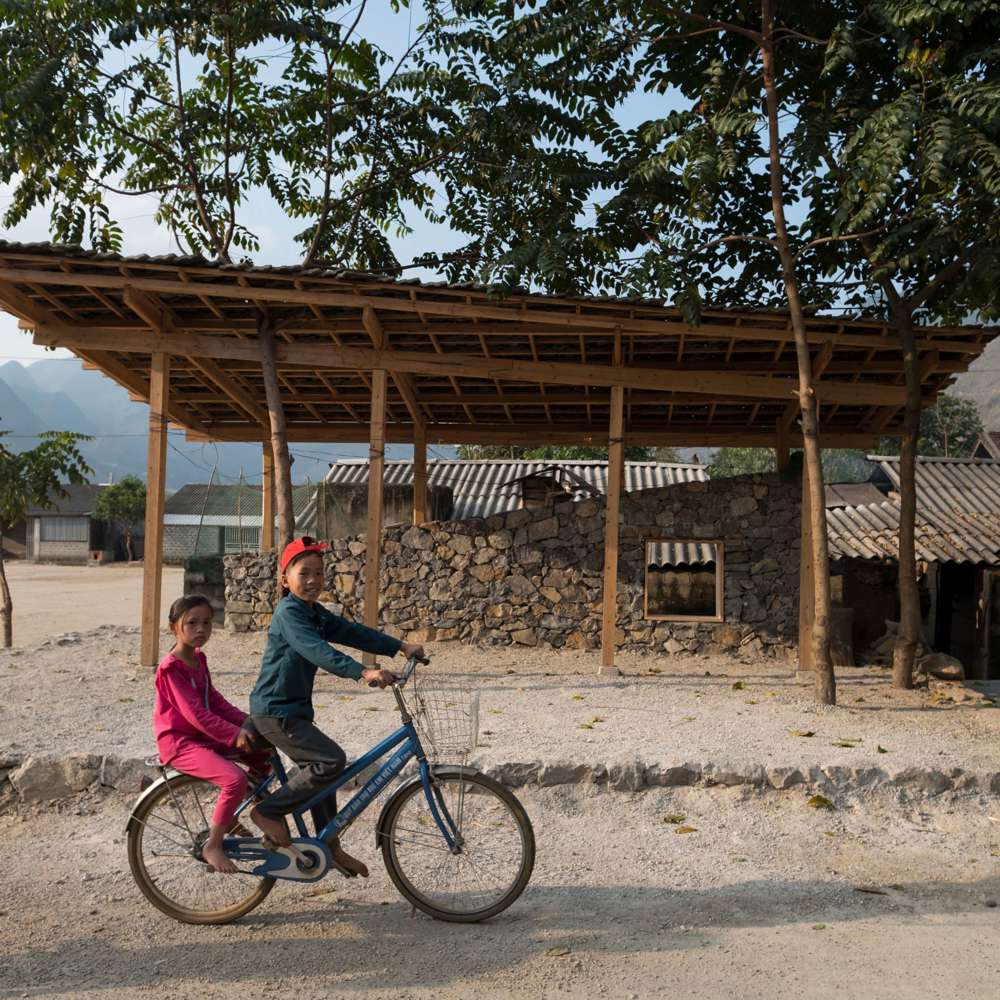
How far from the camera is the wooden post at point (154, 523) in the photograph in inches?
372

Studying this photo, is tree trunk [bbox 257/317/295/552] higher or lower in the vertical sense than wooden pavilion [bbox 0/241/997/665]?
lower

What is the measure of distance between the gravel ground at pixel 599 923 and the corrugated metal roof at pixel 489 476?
14799 millimetres

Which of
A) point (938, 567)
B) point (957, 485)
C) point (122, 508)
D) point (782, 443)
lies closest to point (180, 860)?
point (782, 443)

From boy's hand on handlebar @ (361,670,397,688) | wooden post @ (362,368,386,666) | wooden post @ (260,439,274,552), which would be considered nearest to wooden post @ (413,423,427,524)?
wooden post @ (260,439,274,552)

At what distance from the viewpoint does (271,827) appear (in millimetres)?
4031

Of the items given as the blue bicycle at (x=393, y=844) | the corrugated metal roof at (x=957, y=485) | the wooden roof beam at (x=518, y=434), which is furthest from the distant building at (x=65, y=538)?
the blue bicycle at (x=393, y=844)

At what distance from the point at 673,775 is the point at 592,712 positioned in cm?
201

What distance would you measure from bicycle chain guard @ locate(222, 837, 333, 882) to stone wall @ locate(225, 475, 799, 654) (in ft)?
28.0

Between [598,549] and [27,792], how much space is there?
8.01m

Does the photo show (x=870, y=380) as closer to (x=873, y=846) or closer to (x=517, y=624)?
(x=517, y=624)

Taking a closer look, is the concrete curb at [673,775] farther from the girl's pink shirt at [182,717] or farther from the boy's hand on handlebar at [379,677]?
the boy's hand on handlebar at [379,677]

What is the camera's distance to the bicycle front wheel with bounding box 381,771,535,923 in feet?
13.5

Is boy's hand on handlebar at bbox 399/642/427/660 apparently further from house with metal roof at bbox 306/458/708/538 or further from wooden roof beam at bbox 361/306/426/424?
house with metal roof at bbox 306/458/708/538

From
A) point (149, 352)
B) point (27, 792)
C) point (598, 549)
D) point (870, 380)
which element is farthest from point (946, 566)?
point (27, 792)
